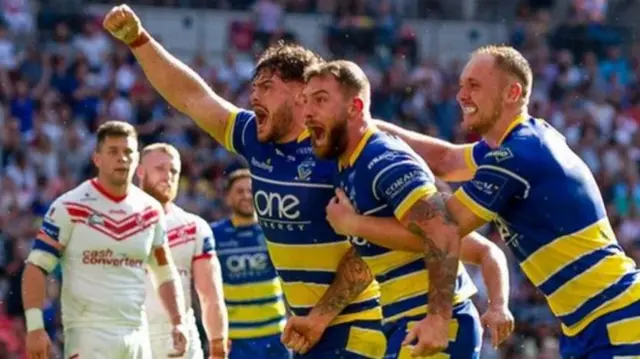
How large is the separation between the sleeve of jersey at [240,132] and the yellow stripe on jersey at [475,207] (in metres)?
1.68

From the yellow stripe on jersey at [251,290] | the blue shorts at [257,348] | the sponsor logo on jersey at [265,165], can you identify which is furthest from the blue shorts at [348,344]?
the yellow stripe on jersey at [251,290]

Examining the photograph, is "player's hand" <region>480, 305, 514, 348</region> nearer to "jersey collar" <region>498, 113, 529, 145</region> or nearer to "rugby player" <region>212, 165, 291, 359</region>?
A: "jersey collar" <region>498, 113, 529, 145</region>

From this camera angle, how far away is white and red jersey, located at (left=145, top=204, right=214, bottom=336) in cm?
1241

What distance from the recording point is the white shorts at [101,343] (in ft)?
37.5

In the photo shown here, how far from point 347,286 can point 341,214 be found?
0.71m

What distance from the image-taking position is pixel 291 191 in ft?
29.4

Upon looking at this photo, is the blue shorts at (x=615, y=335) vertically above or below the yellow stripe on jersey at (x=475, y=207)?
below

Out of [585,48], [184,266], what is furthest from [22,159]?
[585,48]

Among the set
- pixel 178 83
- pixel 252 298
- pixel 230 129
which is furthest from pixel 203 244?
pixel 230 129

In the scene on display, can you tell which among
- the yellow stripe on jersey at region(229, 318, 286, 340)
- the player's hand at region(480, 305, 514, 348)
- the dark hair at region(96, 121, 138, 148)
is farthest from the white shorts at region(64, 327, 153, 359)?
the player's hand at region(480, 305, 514, 348)

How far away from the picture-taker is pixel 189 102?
9.66m

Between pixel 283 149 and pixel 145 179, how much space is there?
3.77 metres

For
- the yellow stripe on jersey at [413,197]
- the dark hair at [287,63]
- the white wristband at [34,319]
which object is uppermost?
the dark hair at [287,63]

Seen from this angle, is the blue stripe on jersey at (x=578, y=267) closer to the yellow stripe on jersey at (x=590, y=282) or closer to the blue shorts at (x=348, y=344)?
the yellow stripe on jersey at (x=590, y=282)
